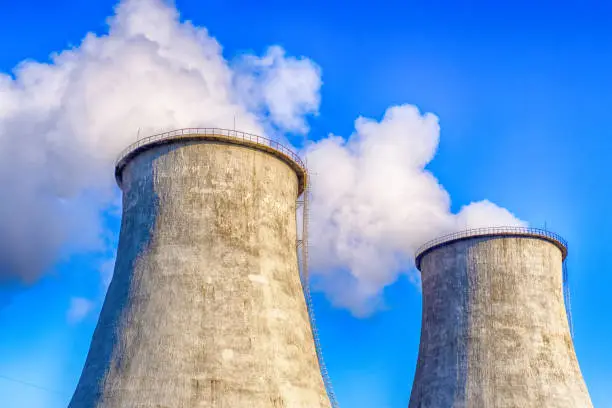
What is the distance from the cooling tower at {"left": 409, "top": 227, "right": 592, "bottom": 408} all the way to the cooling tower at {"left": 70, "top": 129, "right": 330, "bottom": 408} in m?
7.96

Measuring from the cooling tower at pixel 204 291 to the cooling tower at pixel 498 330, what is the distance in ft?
26.1

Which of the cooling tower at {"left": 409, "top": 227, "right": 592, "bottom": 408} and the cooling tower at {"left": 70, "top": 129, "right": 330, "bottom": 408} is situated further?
the cooling tower at {"left": 409, "top": 227, "right": 592, "bottom": 408}

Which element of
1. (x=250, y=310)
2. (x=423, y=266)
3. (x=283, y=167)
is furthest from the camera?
(x=423, y=266)

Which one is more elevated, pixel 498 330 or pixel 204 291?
pixel 498 330

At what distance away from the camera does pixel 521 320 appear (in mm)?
29453

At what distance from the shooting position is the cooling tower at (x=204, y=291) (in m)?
21.1

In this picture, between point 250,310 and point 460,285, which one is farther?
point 460,285

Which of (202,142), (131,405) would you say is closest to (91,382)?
(131,405)

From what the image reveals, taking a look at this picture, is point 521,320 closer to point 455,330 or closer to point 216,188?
point 455,330

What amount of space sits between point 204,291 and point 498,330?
490 inches

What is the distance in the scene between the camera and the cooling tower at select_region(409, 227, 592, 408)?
28.6 metres

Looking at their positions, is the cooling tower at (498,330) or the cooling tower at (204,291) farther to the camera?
the cooling tower at (498,330)

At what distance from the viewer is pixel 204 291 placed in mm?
22125

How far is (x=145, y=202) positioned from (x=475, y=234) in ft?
44.2
